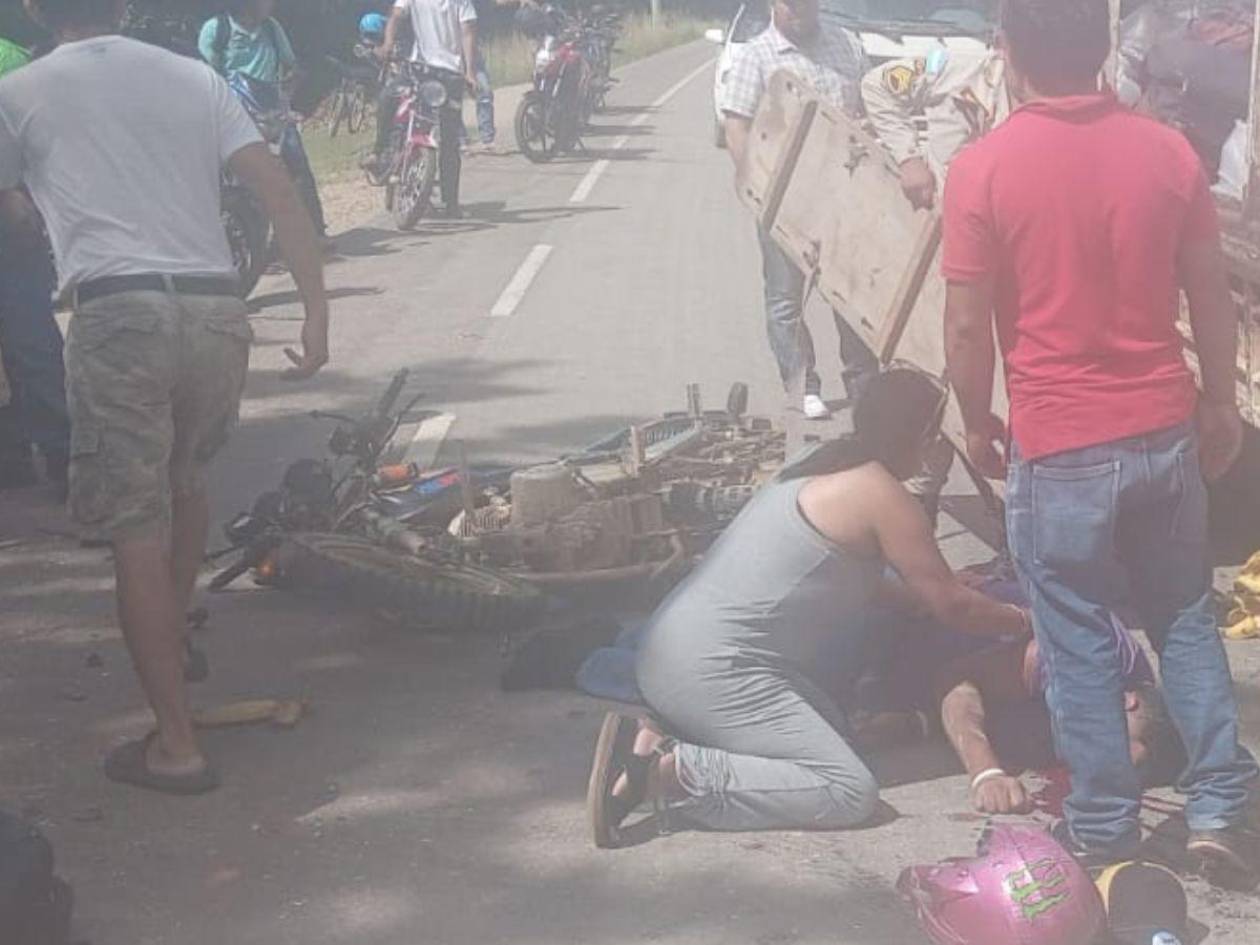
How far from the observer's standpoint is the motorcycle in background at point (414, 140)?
1650 cm

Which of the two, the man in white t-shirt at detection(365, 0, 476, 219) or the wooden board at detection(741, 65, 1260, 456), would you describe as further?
the man in white t-shirt at detection(365, 0, 476, 219)

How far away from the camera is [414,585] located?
6.52 m

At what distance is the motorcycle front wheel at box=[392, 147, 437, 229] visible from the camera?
54.4ft

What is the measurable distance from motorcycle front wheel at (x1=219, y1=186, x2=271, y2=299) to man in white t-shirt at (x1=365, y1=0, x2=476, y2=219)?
3.55m

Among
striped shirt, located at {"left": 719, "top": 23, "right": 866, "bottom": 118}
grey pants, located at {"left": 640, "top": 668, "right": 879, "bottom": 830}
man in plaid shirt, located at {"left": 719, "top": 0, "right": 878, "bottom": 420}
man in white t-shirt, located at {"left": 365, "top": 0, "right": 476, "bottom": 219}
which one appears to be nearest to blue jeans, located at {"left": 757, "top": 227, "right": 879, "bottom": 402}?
man in plaid shirt, located at {"left": 719, "top": 0, "right": 878, "bottom": 420}

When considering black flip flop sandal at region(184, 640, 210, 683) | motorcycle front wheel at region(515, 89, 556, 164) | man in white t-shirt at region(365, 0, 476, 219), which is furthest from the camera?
motorcycle front wheel at region(515, 89, 556, 164)

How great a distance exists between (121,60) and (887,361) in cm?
284

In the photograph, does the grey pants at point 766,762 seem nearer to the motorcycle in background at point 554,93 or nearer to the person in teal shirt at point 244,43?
the person in teal shirt at point 244,43

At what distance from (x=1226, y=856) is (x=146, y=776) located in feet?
8.27

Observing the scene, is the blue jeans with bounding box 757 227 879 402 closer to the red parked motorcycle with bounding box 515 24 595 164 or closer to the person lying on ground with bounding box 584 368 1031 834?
the person lying on ground with bounding box 584 368 1031 834

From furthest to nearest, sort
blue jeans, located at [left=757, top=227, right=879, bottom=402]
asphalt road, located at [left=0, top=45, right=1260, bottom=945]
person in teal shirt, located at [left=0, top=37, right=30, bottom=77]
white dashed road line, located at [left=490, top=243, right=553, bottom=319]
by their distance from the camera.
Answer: white dashed road line, located at [left=490, top=243, right=553, bottom=319] → blue jeans, located at [left=757, top=227, right=879, bottom=402] → person in teal shirt, located at [left=0, top=37, right=30, bottom=77] → asphalt road, located at [left=0, top=45, right=1260, bottom=945]

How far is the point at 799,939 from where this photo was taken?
450 centimetres

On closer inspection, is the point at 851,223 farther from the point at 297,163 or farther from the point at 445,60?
the point at 445,60

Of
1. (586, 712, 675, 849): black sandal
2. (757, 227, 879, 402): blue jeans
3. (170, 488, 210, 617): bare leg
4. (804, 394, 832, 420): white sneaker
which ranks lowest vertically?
(804, 394, 832, 420): white sneaker
